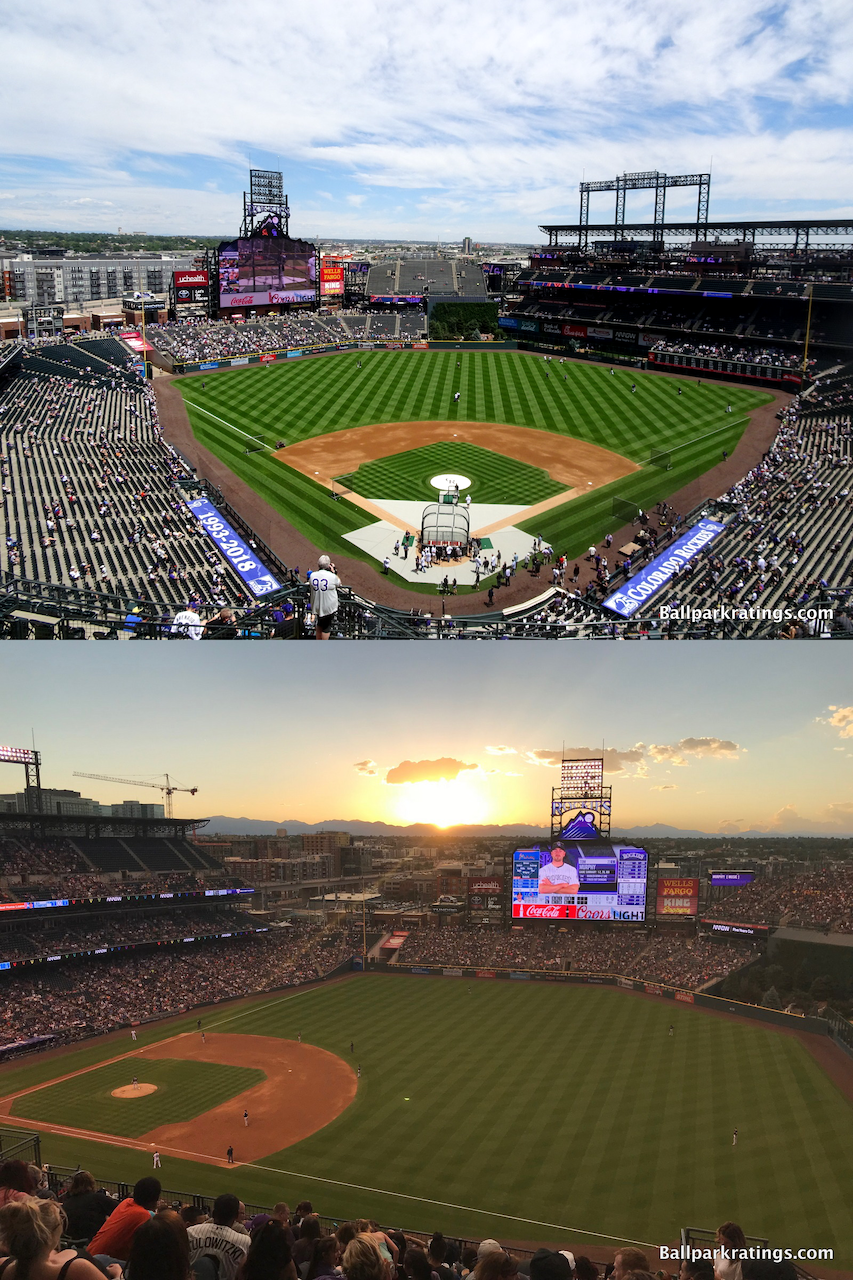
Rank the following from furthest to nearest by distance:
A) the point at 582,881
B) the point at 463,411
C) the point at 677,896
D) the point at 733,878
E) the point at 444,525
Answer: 1. the point at 463,411
2. the point at 733,878
3. the point at 677,896
4. the point at 444,525
5. the point at 582,881

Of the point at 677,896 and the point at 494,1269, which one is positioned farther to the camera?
the point at 677,896

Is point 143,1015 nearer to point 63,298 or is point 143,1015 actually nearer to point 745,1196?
point 745,1196

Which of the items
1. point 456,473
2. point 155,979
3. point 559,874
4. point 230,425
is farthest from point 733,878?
point 230,425

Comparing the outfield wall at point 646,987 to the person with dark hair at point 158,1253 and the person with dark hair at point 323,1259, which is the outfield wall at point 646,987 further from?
the person with dark hair at point 158,1253

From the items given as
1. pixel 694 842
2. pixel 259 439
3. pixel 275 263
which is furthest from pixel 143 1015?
pixel 275 263

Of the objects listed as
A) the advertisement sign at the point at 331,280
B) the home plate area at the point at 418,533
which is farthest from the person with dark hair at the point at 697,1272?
the advertisement sign at the point at 331,280

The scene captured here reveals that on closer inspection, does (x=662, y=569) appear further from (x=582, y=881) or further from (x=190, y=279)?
(x=190, y=279)

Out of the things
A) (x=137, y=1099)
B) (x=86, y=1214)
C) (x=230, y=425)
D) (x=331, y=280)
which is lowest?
(x=137, y=1099)

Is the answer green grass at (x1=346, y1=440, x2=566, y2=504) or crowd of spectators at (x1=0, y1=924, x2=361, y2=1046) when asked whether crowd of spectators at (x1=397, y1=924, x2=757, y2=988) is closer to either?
crowd of spectators at (x1=0, y1=924, x2=361, y2=1046)
